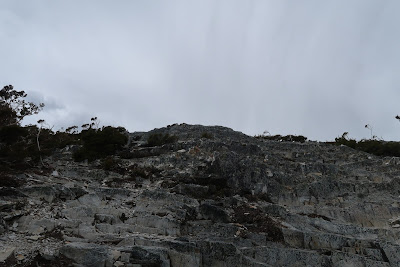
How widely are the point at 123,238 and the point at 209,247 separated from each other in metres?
3.40

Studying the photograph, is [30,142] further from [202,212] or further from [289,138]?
[289,138]

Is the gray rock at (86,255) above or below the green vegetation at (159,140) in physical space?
below

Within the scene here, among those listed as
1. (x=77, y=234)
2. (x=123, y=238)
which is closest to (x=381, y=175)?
(x=123, y=238)

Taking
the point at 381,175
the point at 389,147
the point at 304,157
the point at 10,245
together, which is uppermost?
the point at 389,147

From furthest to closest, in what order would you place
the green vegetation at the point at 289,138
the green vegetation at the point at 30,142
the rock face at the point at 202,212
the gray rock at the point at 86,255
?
the green vegetation at the point at 289,138
the green vegetation at the point at 30,142
the rock face at the point at 202,212
the gray rock at the point at 86,255

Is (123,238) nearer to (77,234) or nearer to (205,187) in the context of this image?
(77,234)

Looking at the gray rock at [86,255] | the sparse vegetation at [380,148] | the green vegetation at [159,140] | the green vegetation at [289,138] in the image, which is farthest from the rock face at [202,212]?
the green vegetation at [289,138]

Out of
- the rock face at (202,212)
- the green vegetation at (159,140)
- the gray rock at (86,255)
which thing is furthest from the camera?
the green vegetation at (159,140)

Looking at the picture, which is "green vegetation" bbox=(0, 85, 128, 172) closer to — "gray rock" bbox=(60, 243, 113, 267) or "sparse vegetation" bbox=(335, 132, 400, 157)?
"gray rock" bbox=(60, 243, 113, 267)

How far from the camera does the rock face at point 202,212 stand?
12.6 metres

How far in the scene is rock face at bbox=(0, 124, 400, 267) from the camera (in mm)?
12562

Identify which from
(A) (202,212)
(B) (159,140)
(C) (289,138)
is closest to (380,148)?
(C) (289,138)

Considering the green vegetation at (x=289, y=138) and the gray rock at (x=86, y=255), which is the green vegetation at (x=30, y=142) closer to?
the gray rock at (x=86, y=255)

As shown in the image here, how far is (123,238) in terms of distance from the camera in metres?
13.2
